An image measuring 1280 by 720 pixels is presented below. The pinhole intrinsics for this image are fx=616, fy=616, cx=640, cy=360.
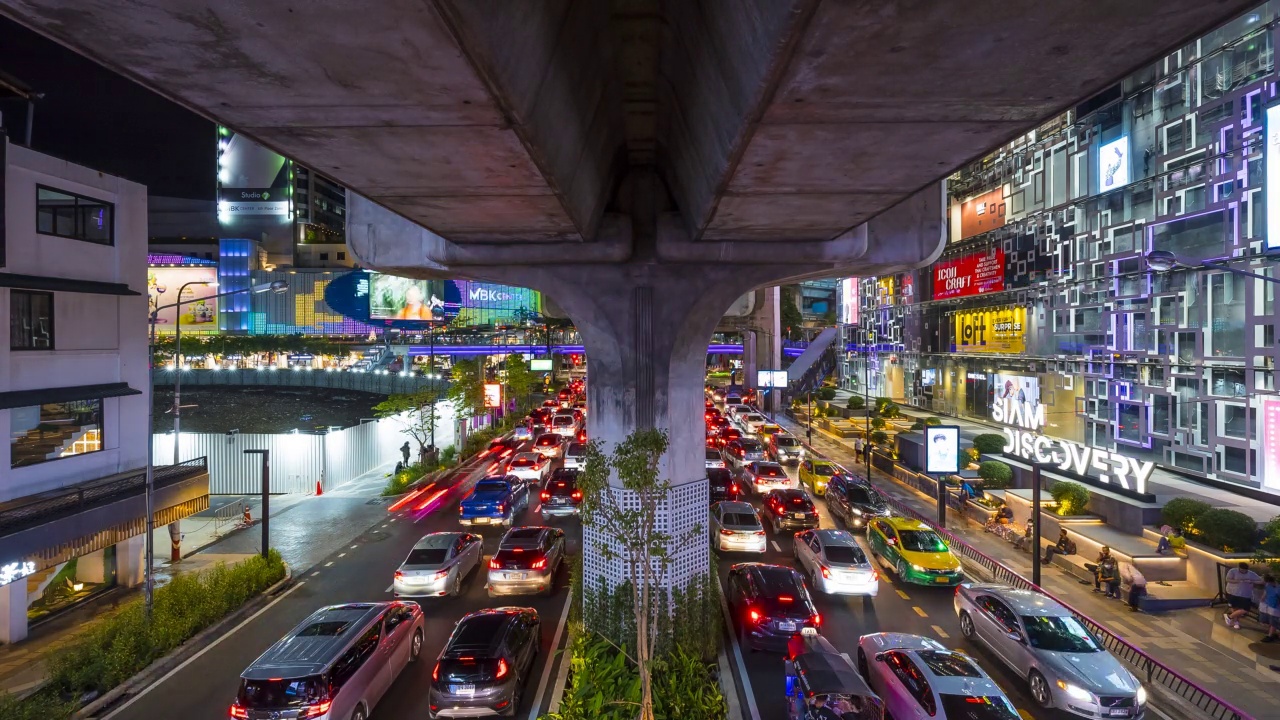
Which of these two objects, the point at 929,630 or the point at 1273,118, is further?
the point at 1273,118

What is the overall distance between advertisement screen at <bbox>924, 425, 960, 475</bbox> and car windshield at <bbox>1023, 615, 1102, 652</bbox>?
1061cm

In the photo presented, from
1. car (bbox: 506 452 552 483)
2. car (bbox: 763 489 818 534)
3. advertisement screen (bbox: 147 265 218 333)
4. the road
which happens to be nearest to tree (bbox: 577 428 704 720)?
the road

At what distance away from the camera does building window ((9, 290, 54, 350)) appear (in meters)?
15.1

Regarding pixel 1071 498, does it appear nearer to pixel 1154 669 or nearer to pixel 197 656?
pixel 1154 669

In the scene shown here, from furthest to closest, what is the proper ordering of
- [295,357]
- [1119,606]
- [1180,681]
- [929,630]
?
1. [295,357]
2. [1119,606]
3. [929,630]
4. [1180,681]

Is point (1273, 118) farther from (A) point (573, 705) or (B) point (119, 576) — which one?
(B) point (119, 576)

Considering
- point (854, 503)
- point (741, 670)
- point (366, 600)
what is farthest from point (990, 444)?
point (366, 600)

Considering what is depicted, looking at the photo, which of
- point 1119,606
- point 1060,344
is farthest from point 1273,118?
point 1119,606

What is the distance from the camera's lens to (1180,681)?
1073 centimetres

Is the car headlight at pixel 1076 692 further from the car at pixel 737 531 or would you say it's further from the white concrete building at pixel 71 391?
the white concrete building at pixel 71 391

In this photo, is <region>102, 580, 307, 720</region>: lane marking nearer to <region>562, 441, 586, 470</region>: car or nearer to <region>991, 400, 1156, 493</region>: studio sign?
<region>562, 441, 586, 470</region>: car

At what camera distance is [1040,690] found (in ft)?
34.0

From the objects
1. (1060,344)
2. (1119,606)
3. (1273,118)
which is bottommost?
(1119,606)

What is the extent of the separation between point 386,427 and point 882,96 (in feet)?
115
